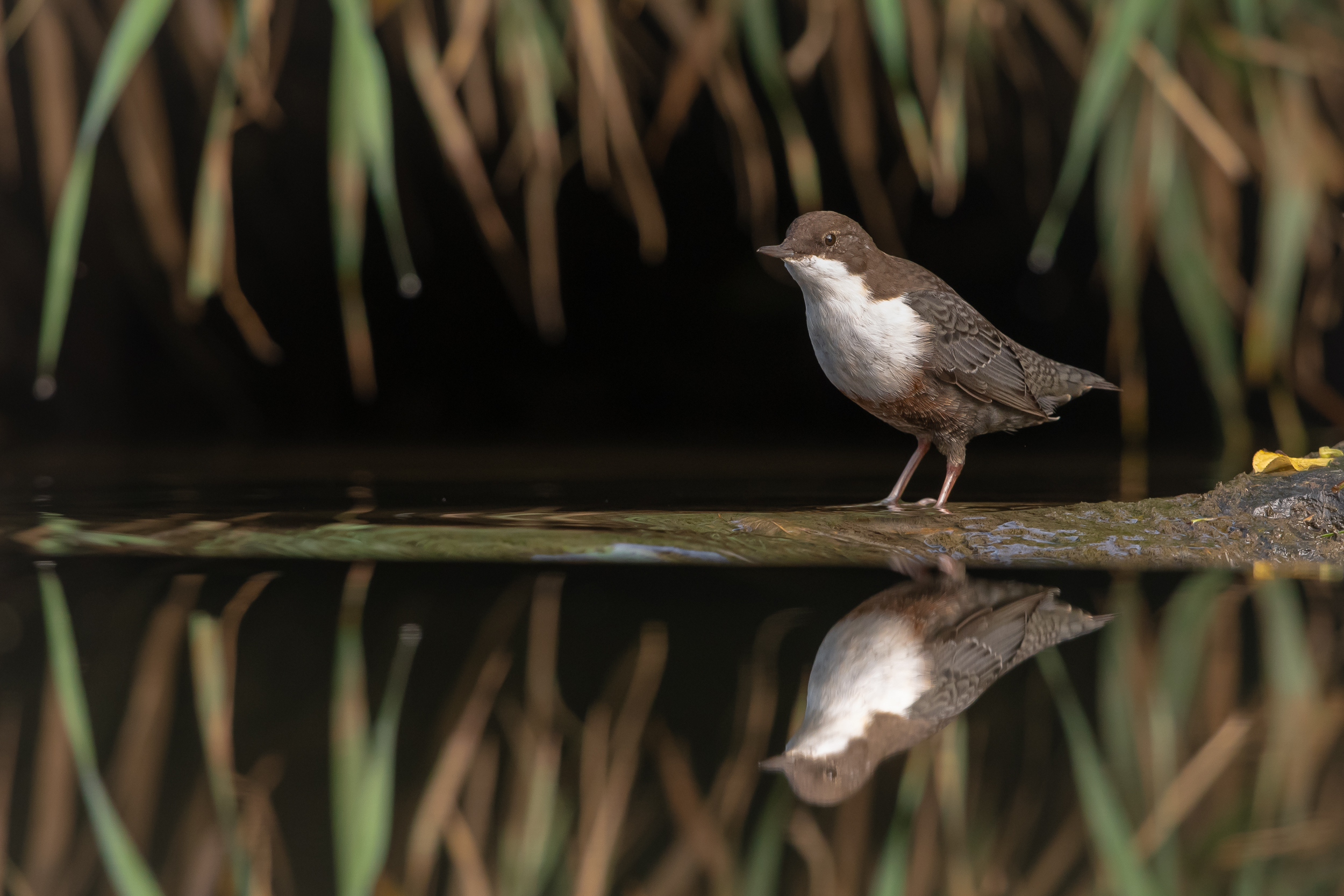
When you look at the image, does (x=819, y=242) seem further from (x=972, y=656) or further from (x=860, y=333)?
(x=972, y=656)

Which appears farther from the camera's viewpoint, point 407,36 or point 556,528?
point 407,36

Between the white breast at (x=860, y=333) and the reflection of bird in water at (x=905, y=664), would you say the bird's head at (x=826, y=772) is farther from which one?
the white breast at (x=860, y=333)

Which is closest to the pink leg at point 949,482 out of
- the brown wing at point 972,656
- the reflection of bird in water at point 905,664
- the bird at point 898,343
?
the bird at point 898,343

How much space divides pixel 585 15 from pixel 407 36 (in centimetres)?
34

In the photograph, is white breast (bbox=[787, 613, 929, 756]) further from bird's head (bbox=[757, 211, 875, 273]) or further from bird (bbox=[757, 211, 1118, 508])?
bird's head (bbox=[757, 211, 875, 273])

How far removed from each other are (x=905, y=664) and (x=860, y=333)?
113 cm

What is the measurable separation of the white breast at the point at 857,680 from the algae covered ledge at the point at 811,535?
42 cm

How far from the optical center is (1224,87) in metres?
2.85

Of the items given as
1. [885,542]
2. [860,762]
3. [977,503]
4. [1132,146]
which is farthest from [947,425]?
[860,762]

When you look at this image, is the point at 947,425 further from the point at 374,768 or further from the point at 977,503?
the point at 374,768

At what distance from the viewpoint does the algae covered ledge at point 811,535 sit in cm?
194

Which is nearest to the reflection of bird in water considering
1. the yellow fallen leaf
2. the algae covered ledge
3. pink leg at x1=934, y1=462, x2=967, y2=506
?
the algae covered ledge

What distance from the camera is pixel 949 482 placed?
245 cm

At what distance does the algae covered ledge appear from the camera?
194cm
